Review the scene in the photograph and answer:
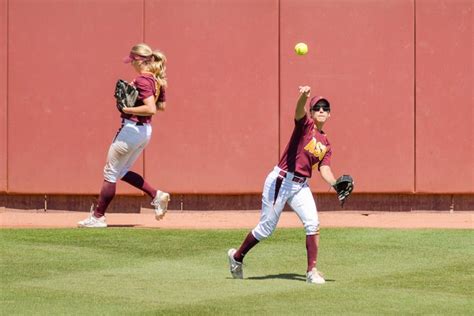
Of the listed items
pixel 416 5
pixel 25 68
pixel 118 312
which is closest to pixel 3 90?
pixel 25 68

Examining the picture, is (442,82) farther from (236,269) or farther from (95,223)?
(236,269)

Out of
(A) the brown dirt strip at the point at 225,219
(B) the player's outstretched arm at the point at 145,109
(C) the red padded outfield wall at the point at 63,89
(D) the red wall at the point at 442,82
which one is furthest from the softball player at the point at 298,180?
(D) the red wall at the point at 442,82

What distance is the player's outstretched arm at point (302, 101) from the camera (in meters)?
9.80

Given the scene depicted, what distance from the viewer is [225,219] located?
15297 millimetres

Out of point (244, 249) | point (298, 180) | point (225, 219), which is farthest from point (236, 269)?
point (225, 219)

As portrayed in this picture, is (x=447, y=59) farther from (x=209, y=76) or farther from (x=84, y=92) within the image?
(x=84, y=92)

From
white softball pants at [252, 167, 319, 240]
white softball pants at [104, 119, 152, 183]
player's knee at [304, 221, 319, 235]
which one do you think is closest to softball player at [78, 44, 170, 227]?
white softball pants at [104, 119, 152, 183]

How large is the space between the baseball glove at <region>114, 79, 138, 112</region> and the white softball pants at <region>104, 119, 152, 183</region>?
0.95ft

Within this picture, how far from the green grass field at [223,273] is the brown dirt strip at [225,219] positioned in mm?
703

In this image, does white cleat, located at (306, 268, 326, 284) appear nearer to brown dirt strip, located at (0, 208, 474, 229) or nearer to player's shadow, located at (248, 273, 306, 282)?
player's shadow, located at (248, 273, 306, 282)

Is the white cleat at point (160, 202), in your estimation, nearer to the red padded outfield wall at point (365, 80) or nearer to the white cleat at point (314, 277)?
the red padded outfield wall at point (365, 80)

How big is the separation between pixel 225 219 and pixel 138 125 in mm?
2460

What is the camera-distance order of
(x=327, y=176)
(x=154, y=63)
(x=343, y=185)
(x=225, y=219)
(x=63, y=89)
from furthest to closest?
(x=63, y=89) < (x=225, y=219) < (x=154, y=63) < (x=343, y=185) < (x=327, y=176)

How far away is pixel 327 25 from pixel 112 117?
9.38ft
